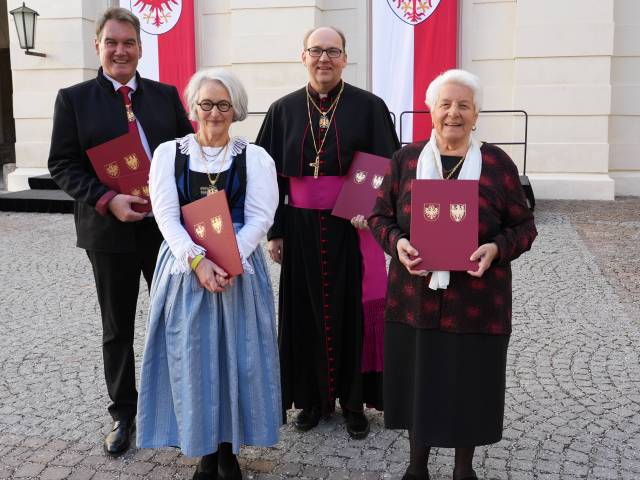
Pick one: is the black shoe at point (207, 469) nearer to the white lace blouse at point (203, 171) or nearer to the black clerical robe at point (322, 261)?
the black clerical robe at point (322, 261)

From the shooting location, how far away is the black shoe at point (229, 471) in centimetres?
315

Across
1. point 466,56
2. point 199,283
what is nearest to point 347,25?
point 466,56

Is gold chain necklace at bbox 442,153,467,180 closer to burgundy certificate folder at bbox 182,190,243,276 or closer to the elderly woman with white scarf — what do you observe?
the elderly woman with white scarf

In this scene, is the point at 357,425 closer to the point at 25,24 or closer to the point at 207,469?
the point at 207,469

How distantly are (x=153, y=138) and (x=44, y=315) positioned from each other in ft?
9.87

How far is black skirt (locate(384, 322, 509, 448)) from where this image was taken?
2.87 m

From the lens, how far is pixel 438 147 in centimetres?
290

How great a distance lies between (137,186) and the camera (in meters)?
3.36

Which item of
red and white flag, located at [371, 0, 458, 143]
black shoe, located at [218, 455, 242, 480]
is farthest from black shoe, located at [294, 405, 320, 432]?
red and white flag, located at [371, 0, 458, 143]

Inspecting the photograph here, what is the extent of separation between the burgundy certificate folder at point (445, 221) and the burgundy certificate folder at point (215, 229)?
0.73m

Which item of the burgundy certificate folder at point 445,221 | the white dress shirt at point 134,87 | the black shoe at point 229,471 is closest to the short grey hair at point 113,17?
the white dress shirt at point 134,87

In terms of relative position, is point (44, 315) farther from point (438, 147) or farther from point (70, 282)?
point (438, 147)

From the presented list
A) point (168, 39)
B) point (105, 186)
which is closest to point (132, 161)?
point (105, 186)

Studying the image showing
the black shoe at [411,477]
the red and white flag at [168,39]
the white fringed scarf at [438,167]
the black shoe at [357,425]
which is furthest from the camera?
the red and white flag at [168,39]
